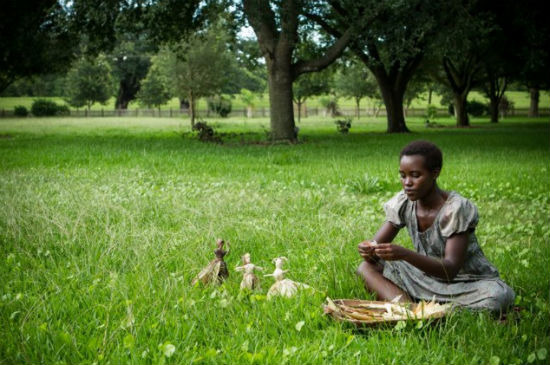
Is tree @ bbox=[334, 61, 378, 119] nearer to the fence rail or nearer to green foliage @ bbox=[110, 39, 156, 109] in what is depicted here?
the fence rail

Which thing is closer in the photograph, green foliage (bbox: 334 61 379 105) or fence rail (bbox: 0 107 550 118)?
green foliage (bbox: 334 61 379 105)

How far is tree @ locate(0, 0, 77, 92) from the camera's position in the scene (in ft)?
63.9

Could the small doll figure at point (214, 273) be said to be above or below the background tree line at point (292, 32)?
below

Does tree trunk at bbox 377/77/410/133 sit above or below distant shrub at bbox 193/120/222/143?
above

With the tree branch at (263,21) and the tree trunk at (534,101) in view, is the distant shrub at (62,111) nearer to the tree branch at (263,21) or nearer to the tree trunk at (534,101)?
the tree branch at (263,21)

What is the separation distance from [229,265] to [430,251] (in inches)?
72.9

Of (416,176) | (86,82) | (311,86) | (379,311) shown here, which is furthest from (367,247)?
(86,82)

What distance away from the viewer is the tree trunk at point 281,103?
2048cm

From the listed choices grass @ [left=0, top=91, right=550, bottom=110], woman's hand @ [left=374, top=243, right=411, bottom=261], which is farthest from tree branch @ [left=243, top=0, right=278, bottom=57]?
grass @ [left=0, top=91, right=550, bottom=110]

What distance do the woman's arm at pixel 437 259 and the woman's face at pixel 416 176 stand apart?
0.41m

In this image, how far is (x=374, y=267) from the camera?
13.6 feet

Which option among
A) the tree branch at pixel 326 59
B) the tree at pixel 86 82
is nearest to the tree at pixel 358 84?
the tree at pixel 86 82

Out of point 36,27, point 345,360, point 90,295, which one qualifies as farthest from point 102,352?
point 36,27

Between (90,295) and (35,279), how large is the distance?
813 millimetres
